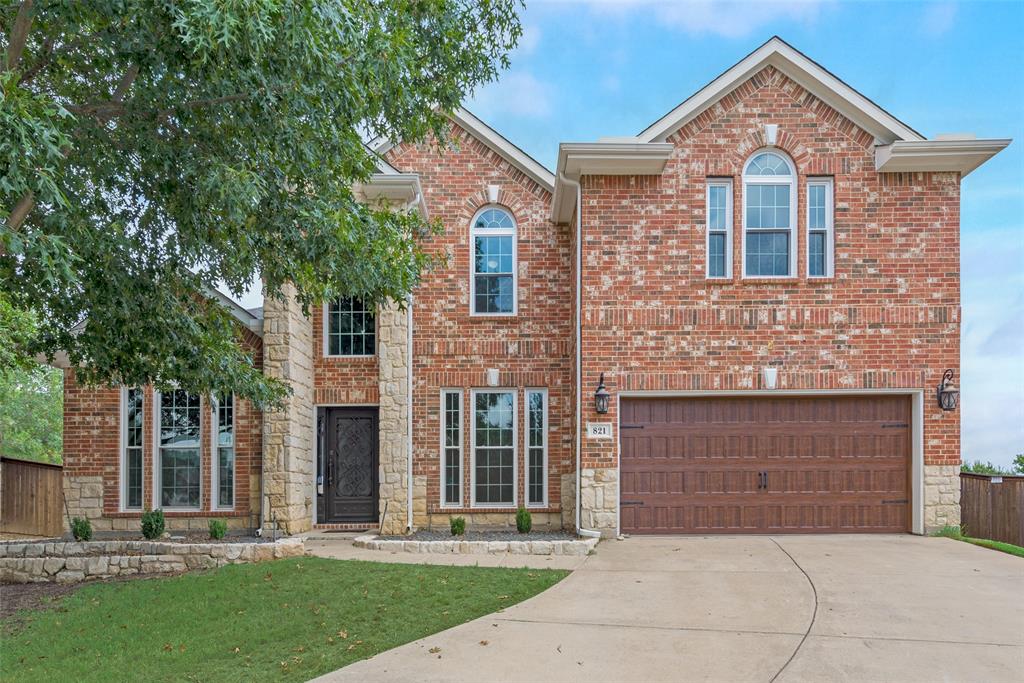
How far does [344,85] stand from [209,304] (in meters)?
3.90

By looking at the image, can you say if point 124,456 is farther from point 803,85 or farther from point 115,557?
point 803,85

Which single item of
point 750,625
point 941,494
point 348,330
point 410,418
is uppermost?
point 348,330

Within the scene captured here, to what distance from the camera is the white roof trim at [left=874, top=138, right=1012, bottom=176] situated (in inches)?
457

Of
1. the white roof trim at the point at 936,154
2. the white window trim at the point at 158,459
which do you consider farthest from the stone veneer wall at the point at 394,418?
the white roof trim at the point at 936,154

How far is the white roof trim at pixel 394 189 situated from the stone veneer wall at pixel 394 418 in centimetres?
189

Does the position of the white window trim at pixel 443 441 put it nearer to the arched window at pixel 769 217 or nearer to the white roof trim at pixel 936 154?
the arched window at pixel 769 217

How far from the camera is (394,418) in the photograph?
13.5 meters

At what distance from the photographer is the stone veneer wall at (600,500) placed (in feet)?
39.0

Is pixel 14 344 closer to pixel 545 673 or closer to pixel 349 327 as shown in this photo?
pixel 349 327

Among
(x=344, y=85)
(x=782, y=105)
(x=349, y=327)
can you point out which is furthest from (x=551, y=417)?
(x=344, y=85)

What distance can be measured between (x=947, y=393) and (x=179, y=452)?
12.6 m

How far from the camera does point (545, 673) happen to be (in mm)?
6027

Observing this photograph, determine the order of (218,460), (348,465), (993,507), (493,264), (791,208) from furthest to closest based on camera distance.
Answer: (493,264)
(348,465)
(218,460)
(993,507)
(791,208)

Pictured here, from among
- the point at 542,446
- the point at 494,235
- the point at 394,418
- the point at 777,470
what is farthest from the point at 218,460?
the point at 777,470
